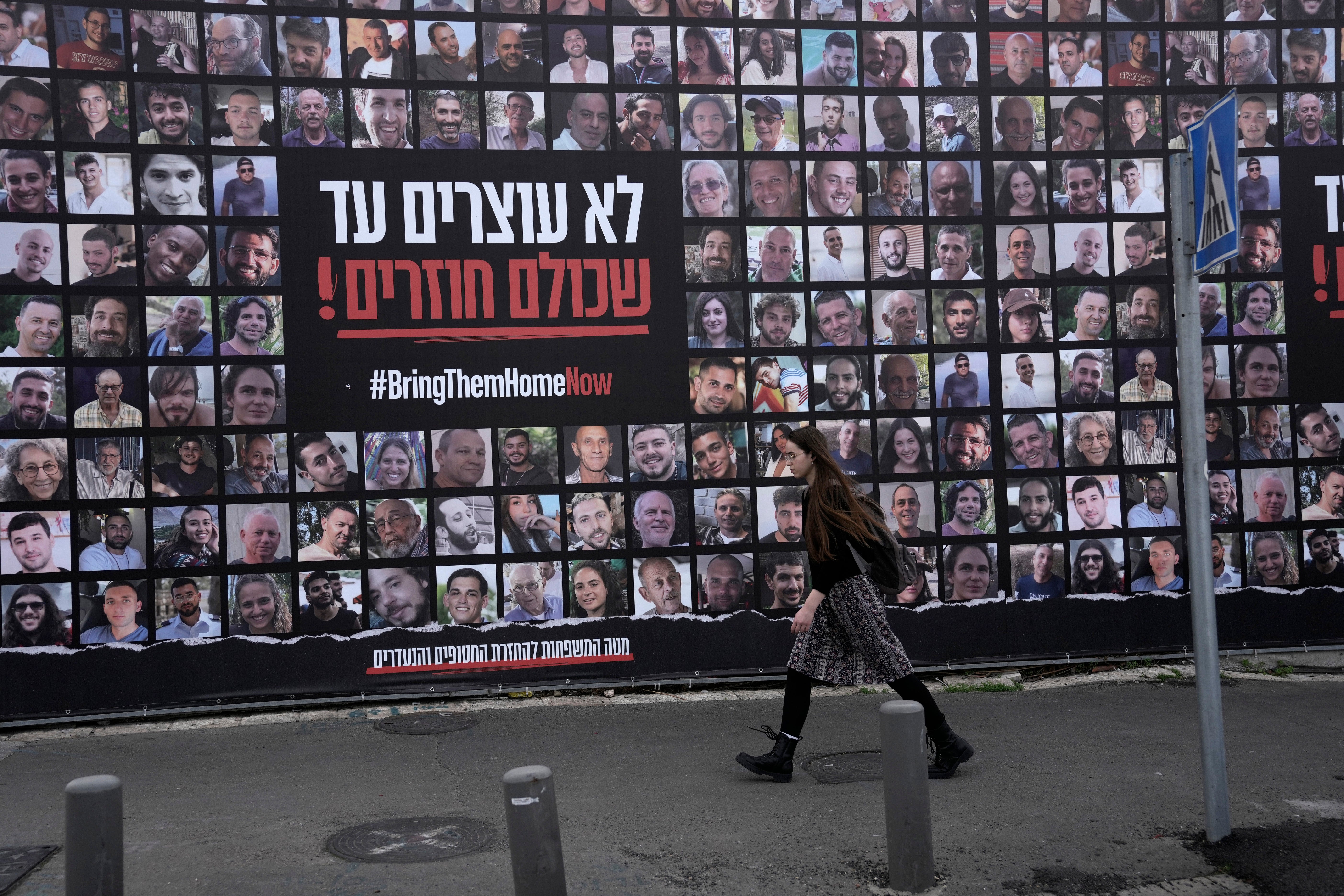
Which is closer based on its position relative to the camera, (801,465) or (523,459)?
(801,465)

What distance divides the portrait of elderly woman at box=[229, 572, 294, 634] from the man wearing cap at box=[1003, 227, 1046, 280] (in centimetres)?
552

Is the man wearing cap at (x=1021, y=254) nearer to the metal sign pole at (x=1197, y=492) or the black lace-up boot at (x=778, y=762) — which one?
the metal sign pole at (x=1197, y=492)

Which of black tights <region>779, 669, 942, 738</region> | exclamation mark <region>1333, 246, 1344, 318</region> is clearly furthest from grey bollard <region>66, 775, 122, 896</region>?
exclamation mark <region>1333, 246, 1344, 318</region>

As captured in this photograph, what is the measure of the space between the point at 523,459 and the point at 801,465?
2.49 meters

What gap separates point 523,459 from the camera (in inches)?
304

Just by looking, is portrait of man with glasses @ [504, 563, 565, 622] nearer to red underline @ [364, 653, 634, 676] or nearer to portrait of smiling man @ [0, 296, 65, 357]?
red underline @ [364, 653, 634, 676]

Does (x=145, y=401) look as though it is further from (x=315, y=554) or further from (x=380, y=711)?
(x=380, y=711)

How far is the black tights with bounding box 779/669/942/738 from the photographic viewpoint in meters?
5.70

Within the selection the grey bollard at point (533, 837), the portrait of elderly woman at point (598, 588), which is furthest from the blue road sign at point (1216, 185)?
the portrait of elderly woman at point (598, 588)

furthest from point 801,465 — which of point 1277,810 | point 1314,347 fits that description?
point 1314,347

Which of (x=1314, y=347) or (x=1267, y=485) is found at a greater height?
(x=1314, y=347)

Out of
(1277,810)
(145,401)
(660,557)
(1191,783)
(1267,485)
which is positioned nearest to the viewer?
(1277,810)

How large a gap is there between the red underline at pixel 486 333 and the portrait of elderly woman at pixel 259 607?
5.61 feet

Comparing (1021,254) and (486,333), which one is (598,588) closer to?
(486,333)
